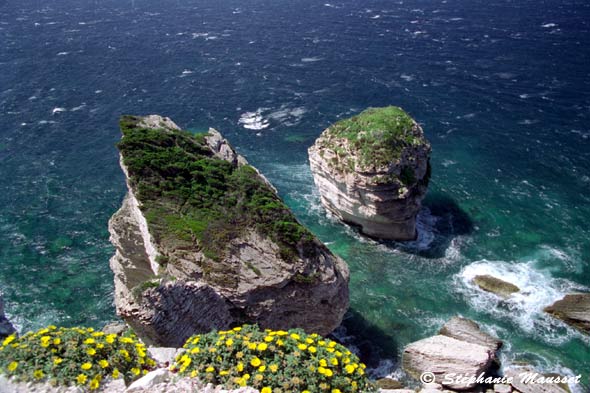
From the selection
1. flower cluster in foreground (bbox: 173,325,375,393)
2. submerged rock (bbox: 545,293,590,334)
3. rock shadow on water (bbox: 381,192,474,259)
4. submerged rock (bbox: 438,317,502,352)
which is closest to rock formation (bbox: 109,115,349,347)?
flower cluster in foreground (bbox: 173,325,375,393)

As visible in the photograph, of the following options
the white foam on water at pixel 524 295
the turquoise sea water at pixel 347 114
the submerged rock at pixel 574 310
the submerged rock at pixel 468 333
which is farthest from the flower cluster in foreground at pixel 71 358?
the submerged rock at pixel 574 310

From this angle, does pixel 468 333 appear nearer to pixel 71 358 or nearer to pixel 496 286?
pixel 496 286

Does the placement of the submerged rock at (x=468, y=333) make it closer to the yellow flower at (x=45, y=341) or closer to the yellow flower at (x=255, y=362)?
the yellow flower at (x=255, y=362)

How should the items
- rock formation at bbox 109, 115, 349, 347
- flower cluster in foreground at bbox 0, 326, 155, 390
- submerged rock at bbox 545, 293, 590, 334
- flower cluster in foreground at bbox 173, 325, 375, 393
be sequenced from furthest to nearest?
1. submerged rock at bbox 545, 293, 590, 334
2. rock formation at bbox 109, 115, 349, 347
3. flower cluster in foreground at bbox 173, 325, 375, 393
4. flower cluster in foreground at bbox 0, 326, 155, 390

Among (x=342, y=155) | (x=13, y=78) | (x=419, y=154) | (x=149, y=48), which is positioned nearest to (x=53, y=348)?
(x=342, y=155)

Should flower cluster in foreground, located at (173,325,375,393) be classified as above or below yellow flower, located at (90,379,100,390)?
below

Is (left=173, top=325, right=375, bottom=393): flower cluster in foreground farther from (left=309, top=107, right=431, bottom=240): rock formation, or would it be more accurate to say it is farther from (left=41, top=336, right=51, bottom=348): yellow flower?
(left=309, top=107, right=431, bottom=240): rock formation
